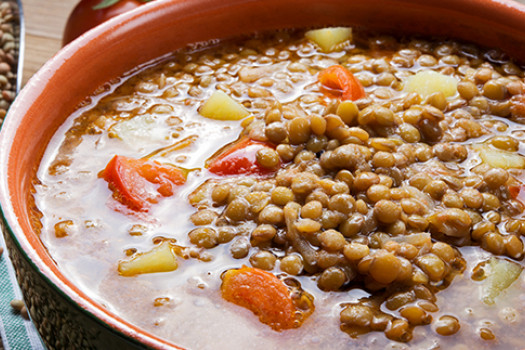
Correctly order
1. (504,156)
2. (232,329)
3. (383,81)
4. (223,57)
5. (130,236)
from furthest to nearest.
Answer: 1. (223,57)
2. (383,81)
3. (504,156)
4. (130,236)
5. (232,329)

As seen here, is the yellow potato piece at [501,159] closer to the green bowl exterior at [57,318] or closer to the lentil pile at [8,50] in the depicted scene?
the green bowl exterior at [57,318]

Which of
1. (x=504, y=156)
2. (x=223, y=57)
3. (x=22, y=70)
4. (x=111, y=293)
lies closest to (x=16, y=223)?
(x=111, y=293)

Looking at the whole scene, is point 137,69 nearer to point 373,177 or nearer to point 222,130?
point 222,130

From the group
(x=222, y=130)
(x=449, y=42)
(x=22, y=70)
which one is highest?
(x=449, y=42)

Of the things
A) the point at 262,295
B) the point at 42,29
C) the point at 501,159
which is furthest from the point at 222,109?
the point at 42,29

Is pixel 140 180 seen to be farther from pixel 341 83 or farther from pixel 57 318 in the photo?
pixel 341 83
